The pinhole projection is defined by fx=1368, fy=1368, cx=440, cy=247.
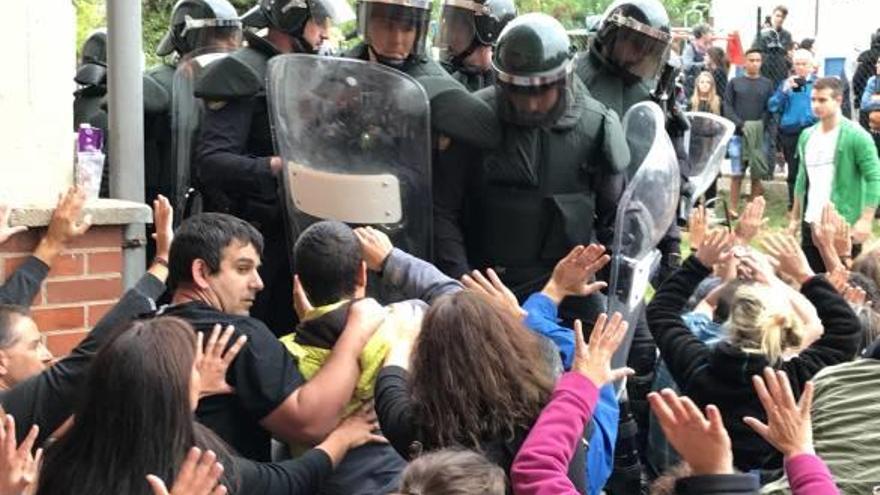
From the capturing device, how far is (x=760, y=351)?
3.85m

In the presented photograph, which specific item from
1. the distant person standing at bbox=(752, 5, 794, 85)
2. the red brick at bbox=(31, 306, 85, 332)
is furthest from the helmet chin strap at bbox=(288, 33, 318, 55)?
Result: the distant person standing at bbox=(752, 5, 794, 85)

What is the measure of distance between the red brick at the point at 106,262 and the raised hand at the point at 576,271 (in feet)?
4.78

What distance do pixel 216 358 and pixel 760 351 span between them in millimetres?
1592

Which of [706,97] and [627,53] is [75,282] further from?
[706,97]

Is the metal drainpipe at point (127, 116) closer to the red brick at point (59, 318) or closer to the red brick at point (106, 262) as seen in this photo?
the red brick at point (106, 262)

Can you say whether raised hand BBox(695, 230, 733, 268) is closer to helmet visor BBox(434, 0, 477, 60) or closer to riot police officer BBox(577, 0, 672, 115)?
riot police officer BBox(577, 0, 672, 115)

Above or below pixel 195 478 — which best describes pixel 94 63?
above

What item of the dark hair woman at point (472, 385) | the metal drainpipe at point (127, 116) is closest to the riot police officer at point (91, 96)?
the metal drainpipe at point (127, 116)

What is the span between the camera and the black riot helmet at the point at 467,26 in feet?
20.9

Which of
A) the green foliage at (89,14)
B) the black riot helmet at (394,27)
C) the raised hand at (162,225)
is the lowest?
the green foliage at (89,14)

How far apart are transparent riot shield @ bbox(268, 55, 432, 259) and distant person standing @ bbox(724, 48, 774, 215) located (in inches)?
401

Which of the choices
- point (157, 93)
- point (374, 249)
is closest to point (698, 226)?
point (374, 249)

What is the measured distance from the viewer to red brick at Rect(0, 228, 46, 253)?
4.16 metres

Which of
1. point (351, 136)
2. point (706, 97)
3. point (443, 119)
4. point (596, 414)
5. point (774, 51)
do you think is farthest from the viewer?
point (774, 51)
